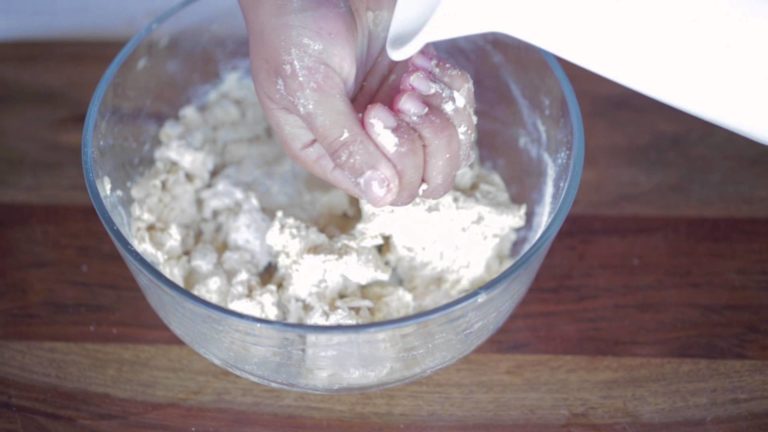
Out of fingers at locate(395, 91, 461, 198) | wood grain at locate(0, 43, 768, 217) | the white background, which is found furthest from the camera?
the white background

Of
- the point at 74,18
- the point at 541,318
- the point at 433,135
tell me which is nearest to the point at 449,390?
the point at 541,318

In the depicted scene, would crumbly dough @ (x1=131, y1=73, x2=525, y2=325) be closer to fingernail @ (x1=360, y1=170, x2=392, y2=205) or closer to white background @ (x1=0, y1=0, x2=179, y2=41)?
fingernail @ (x1=360, y1=170, x2=392, y2=205)

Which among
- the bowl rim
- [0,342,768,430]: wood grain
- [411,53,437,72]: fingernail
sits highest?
[411,53,437,72]: fingernail

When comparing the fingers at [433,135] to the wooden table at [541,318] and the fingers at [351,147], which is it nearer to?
the fingers at [351,147]

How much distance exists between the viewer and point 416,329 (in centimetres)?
70

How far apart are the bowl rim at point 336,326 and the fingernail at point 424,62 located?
15 centimetres

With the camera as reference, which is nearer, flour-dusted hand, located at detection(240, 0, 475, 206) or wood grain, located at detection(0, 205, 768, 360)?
flour-dusted hand, located at detection(240, 0, 475, 206)

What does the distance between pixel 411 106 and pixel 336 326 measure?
0.78 feet

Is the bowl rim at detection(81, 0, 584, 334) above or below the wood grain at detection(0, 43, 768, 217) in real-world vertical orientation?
above

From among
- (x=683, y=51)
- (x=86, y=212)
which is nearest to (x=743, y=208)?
Answer: (x=683, y=51)


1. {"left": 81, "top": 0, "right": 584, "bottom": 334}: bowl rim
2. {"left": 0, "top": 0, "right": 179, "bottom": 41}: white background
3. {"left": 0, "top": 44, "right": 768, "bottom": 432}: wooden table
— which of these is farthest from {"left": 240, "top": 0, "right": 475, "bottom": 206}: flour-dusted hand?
{"left": 0, "top": 0, "right": 179, "bottom": 41}: white background

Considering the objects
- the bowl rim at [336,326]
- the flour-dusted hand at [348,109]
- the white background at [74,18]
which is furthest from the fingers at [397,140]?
the white background at [74,18]

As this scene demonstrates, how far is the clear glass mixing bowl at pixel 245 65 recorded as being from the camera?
703 millimetres

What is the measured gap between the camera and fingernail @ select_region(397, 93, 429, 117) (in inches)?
30.7
